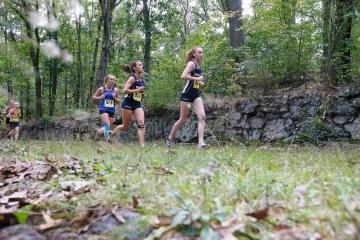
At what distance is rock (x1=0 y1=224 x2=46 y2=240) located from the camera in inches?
78.0

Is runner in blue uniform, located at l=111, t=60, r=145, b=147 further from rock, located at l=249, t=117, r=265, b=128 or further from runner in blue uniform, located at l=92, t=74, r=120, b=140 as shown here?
rock, located at l=249, t=117, r=265, b=128

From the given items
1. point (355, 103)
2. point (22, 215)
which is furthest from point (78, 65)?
point (22, 215)

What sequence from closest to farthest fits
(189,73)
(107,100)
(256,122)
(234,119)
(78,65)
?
(189,73)
(107,100)
(256,122)
(234,119)
(78,65)

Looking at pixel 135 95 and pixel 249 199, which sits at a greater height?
pixel 135 95

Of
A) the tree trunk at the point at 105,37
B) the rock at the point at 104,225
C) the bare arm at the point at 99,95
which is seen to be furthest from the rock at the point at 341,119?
the tree trunk at the point at 105,37

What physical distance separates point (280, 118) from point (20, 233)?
387 inches

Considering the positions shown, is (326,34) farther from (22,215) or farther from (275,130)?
(22,215)

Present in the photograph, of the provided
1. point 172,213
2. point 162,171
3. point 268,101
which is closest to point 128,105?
point 268,101

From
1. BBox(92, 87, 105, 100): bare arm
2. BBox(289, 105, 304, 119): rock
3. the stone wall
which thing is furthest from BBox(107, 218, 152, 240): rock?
BBox(92, 87, 105, 100): bare arm

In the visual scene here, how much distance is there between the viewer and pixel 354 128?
31.8ft

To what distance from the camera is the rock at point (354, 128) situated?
964 cm

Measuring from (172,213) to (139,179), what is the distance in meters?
0.95

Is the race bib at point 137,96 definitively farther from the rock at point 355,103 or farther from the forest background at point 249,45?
the rock at point 355,103

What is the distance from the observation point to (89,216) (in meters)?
2.17
